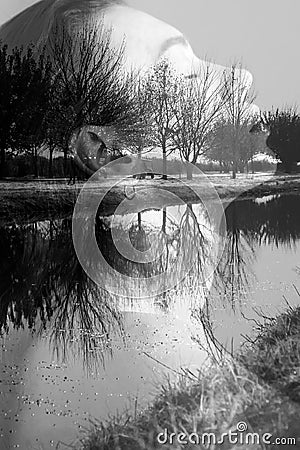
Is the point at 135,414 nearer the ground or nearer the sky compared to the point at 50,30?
nearer the ground

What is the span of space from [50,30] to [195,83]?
132cm

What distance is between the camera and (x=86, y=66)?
5.82 meters

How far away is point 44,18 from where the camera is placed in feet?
16.7

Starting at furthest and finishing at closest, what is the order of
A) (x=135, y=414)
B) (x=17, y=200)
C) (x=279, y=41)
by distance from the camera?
(x=17, y=200)
(x=279, y=41)
(x=135, y=414)

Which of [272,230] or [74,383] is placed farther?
[272,230]

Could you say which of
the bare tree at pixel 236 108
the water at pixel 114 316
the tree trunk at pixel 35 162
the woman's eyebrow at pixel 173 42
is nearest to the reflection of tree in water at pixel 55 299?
the water at pixel 114 316

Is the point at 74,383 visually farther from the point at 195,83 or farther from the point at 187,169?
the point at 195,83

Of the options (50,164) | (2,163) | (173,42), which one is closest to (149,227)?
(50,164)

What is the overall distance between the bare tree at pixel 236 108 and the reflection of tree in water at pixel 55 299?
5.52 ft

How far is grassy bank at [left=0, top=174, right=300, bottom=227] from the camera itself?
5598mm

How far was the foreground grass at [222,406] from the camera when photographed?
1.72m

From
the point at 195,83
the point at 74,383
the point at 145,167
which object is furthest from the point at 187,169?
the point at 74,383

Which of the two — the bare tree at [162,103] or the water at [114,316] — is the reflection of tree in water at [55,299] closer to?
the water at [114,316]

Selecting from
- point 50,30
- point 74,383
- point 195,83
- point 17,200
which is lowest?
point 74,383
